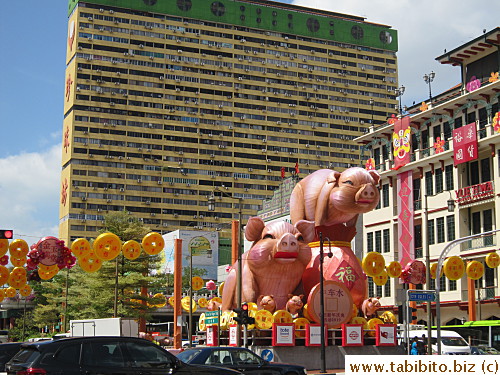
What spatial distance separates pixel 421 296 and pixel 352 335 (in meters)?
4.73

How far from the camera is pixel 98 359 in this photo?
14180 mm

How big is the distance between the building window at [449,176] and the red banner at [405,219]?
11.0ft

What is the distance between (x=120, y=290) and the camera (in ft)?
179

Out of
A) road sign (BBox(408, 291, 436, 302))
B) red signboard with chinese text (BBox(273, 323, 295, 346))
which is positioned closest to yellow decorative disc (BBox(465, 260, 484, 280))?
road sign (BBox(408, 291, 436, 302))

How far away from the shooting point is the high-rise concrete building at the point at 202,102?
117312 mm

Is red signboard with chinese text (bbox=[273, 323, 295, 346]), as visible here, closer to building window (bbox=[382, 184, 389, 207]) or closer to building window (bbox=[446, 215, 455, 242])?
building window (bbox=[446, 215, 455, 242])

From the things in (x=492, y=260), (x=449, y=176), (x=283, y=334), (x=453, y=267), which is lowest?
(x=283, y=334)

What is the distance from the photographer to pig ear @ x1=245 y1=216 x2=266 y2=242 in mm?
34750

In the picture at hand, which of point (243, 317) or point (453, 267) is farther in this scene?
point (453, 267)

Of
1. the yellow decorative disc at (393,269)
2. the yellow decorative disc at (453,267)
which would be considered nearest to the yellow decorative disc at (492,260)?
the yellow decorative disc at (453,267)

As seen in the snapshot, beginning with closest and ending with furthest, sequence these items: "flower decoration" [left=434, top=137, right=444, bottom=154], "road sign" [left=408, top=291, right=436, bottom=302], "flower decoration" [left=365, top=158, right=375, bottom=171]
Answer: "road sign" [left=408, top=291, right=436, bottom=302], "flower decoration" [left=434, top=137, right=444, bottom=154], "flower decoration" [left=365, top=158, right=375, bottom=171]

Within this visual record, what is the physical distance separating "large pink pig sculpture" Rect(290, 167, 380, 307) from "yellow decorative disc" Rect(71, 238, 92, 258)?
10.0 meters

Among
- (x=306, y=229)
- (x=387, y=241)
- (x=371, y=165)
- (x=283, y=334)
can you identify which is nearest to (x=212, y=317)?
(x=283, y=334)

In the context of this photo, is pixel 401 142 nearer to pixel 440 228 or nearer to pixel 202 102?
pixel 440 228
